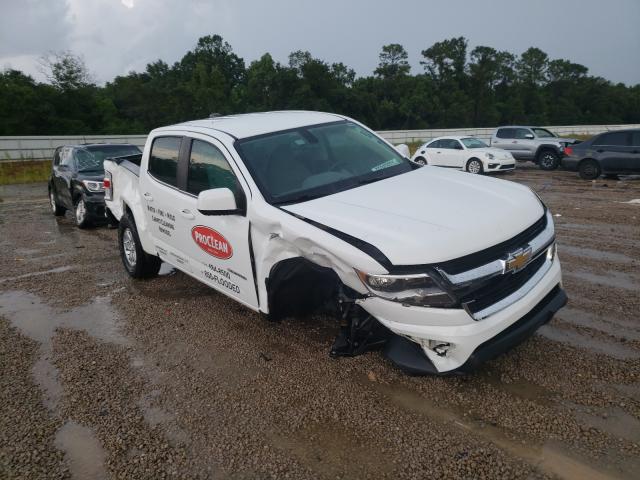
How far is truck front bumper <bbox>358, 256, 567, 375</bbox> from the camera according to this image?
8.67 feet

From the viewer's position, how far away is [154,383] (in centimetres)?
349

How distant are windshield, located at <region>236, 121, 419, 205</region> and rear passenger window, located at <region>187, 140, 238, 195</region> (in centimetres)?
21

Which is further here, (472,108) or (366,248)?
(472,108)

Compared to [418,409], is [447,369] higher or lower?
higher

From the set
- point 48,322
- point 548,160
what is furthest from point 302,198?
point 548,160

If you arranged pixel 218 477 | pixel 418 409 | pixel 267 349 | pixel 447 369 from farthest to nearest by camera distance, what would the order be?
1. pixel 267 349
2. pixel 418 409
3. pixel 447 369
4. pixel 218 477

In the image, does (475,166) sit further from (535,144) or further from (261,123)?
(261,123)

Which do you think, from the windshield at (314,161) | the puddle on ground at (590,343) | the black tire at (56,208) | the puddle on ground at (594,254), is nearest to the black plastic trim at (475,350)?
the puddle on ground at (590,343)

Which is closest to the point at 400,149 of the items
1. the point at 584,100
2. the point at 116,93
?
the point at 116,93

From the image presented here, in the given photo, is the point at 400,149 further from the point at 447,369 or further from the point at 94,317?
the point at 94,317

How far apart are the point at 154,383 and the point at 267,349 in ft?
2.96

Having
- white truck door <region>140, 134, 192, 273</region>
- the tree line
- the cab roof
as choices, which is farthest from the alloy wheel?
the tree line

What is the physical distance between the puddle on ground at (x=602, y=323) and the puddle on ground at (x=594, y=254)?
78.8 inches

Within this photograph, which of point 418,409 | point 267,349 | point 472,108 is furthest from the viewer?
point 472,108
